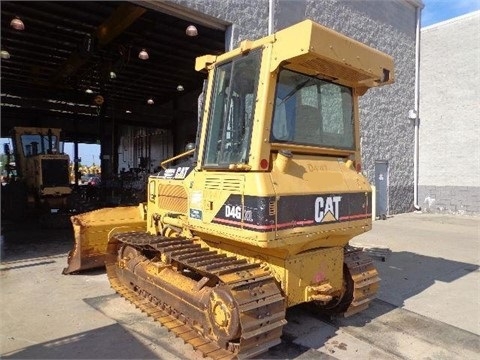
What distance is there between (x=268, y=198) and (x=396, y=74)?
13138 mm

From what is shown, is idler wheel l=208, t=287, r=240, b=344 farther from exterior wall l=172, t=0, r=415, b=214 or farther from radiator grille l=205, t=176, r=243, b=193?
exterior wall l=172, t=0, r=415, b=214

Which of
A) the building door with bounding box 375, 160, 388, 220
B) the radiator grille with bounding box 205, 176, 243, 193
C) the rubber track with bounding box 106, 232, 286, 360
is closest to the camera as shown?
the rubber track with bounding box 106, 232, 286, 360

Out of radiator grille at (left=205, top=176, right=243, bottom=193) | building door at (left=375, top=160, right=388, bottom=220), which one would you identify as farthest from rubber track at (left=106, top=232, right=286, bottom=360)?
building door at (left=375, top=160, right=388, bottom=220)

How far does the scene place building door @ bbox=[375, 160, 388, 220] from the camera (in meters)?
13.8

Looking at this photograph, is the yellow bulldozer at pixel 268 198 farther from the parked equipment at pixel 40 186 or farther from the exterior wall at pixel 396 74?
the parked equipment at pixel 40 186

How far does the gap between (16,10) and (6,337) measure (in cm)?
740

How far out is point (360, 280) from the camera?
4.59m

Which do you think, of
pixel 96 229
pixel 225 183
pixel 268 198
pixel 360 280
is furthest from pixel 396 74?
pixel 268 198

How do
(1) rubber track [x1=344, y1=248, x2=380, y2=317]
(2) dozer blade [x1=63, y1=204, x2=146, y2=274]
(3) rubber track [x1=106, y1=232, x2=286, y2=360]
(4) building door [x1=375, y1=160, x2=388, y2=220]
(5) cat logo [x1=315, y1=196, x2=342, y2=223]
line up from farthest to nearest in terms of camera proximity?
(4) building door [x1=375, y1=160, x2=388, y2=220]
(2) dozer blade [x1=63, y1=204, x2=146, y2=274]
(1) rubber track [x1=344, y1=248, x2=380, y2=317]
(5) cat logo [x1=315, y1=196, x2=342, y2=223]
(3) rubber track [x1=106, y1=232, x2=286, y2=360]

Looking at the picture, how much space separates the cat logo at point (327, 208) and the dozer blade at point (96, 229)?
131 inches

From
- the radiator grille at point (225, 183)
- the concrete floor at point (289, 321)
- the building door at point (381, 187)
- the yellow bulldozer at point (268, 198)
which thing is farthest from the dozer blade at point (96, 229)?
the building door at point (381, 187)

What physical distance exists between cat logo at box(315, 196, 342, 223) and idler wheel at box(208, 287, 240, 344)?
1153mm

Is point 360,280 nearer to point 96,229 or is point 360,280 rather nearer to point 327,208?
point 327,208

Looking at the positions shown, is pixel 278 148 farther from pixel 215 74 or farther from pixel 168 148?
→ pixel 168 148
